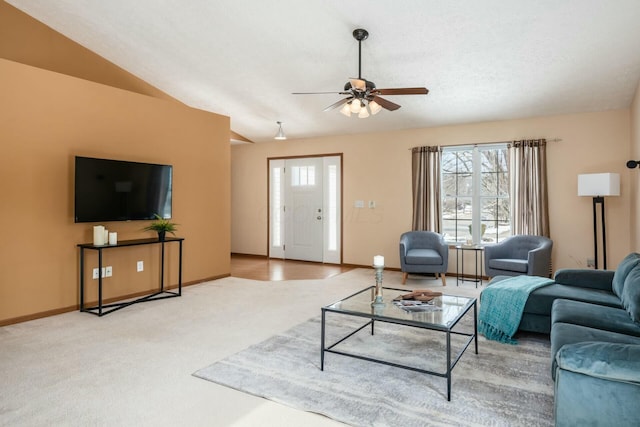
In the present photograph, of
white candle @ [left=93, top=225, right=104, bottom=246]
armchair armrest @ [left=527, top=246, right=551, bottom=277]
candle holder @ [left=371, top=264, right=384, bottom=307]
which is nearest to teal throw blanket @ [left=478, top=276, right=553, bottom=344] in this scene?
candle holder @ [left=371, top=264, right=384, bottom=307]

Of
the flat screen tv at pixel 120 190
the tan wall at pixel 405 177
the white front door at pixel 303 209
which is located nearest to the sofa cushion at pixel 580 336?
the tan wall at pixel 405 177

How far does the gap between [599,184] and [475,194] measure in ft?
5.79

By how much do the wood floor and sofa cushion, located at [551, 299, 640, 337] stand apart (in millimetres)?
3998

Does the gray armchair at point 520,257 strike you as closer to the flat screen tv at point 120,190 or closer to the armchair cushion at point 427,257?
the armchair cushion at point 427,257

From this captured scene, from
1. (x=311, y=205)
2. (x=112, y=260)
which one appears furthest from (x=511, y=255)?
(x=112, y=260)

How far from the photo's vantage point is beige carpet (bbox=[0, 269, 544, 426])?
2.28m

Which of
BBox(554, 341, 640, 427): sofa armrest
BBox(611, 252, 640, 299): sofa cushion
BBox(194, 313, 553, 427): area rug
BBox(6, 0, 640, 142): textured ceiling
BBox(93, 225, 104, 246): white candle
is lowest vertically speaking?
BBox(194, 313, 553, 427): area rug

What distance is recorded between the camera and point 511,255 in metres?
5.79

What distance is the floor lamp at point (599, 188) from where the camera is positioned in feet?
16.7

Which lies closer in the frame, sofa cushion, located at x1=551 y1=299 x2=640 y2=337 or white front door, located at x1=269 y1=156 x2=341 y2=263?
sofa cushion, located at x1=551 y1=299 x2=640 y2=337

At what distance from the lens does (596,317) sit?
276cm

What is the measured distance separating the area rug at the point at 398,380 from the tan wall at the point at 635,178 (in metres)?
2.63

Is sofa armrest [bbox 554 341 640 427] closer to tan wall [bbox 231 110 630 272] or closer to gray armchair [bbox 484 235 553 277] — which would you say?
gray armchair [bbox 484 235 553 277]

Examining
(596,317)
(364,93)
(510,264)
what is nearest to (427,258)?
(510,264)
